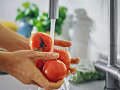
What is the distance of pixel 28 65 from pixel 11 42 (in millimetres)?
295

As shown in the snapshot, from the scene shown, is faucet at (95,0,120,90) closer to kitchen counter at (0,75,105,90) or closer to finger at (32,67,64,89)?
kitchen counter at (0,75,105,90)

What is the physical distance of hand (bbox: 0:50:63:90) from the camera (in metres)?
0.41

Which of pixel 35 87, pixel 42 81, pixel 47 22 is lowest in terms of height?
pixel 35 87

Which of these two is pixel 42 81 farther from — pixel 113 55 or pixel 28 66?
pixel 113 55

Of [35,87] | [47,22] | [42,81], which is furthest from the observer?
[47,22]

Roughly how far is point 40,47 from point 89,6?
0.63 meters

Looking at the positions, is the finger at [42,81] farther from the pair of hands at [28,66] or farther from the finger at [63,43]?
the finger at [63,43]

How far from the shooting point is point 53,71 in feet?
1.49

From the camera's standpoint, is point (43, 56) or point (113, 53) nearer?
point (43, 56)

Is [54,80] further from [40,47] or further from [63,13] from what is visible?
[63,13]

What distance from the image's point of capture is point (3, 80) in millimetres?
832

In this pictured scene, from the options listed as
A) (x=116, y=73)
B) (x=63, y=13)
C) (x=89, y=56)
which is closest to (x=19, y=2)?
(x=63, y=13)

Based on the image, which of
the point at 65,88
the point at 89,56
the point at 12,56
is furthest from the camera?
the point at 89,56

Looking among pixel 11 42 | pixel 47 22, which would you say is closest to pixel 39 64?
pixel 11 42
